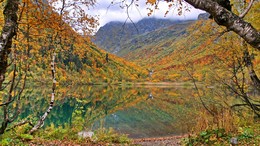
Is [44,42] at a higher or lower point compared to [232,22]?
higher

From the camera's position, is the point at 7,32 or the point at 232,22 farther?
the point at 7,32

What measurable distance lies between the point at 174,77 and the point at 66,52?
15958cm

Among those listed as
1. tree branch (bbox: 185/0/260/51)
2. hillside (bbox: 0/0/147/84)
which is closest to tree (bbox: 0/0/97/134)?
hillside (bbox: 0/0/147/84)

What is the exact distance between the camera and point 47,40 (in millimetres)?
13383

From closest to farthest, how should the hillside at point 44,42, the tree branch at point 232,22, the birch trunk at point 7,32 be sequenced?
the tree branch at point 232,22
the birch trunk at point 7,32
the hillside at point 44,42

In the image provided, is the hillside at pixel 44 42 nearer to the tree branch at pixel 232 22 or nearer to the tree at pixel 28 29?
the tree at pixel 28 29

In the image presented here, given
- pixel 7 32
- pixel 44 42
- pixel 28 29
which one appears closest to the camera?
pixel 7 32

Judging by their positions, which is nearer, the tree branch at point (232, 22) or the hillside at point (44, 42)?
the tree branch at point (232, 22)

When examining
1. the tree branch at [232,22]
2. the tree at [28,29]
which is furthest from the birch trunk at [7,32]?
the tree branch at [232,22]

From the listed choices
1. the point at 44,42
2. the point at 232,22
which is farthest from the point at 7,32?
the point at 44,42

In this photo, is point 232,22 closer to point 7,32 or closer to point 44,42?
point 7,32

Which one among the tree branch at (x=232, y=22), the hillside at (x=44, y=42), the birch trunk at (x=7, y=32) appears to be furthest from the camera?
the hillside at (x=44, y=42)

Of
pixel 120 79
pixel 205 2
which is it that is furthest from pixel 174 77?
pixel 205 2

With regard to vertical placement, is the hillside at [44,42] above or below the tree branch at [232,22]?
above
